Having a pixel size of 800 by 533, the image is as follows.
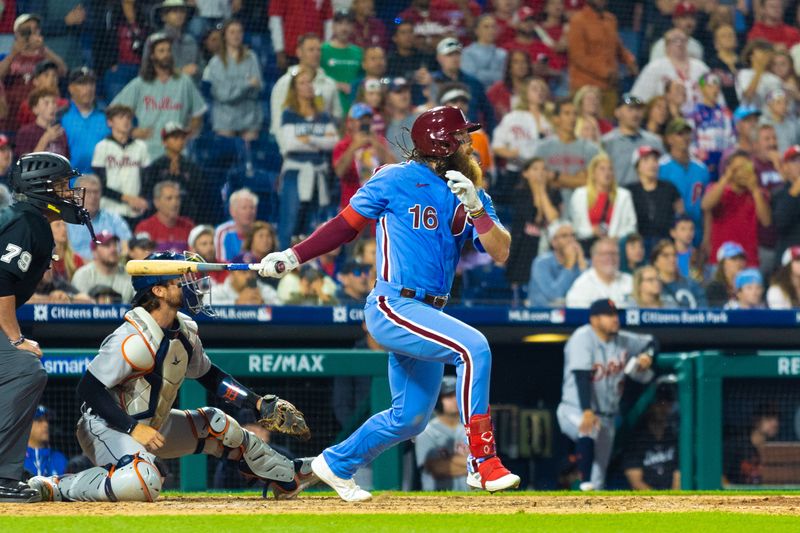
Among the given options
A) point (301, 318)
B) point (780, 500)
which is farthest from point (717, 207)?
point (780, 500)

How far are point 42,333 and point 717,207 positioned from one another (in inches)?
209

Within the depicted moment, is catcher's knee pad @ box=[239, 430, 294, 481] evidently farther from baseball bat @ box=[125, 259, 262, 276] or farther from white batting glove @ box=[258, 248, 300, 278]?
white batting glove @ box=[258, 248, 300, 278]

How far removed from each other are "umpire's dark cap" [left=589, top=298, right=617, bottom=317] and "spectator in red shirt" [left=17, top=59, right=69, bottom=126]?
400cm

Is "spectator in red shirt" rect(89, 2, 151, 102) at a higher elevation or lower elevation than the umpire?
higher

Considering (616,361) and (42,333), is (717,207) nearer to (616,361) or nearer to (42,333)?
(616,361)

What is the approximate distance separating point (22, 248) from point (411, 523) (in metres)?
1.98

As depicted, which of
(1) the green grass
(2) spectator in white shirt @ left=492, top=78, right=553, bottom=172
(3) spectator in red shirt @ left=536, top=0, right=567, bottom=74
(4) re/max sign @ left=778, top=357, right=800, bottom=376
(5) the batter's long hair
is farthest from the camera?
(3) spectator in red shirt @ left=536, top=0, right=567, bottom=74

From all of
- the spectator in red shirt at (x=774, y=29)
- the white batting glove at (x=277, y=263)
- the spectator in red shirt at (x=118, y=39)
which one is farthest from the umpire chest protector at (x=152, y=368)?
the spectator in red shirt at (x=774, y=29)

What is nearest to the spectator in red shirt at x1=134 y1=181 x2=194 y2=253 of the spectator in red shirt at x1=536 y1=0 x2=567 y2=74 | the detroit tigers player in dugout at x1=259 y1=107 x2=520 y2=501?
the spectator in red shirt at x1=536 y1=0 x2=567 y2=74

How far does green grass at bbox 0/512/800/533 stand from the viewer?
15.5 feet

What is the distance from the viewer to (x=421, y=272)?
18.1 feet

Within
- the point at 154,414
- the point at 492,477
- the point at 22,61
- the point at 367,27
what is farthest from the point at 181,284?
the point at 367,27

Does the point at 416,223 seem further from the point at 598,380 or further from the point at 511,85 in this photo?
the point at 511,85

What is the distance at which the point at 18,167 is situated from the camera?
5.84m
